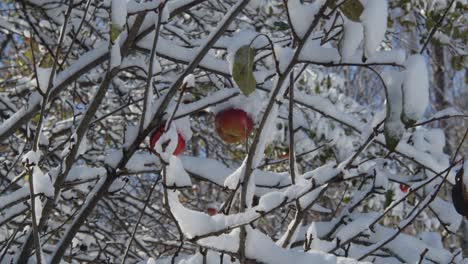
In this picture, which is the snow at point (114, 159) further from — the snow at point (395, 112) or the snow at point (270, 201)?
the snow at point (395, 112)

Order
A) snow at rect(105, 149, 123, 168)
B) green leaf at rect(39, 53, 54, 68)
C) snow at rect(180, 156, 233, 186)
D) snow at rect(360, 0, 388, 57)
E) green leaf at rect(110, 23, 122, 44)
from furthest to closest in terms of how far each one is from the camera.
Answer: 1. green leaf at rect(39, 53, 54, 68)
2. snow at rect(180, 156, 233, 186)
3. snow at rect(105, 149, 123, 168)
4. green leaf at rect(110, 23, 122, 44)
5. snow at rect(360, 0, 388, 57)

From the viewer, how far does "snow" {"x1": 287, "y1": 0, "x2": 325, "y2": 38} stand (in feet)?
2.70

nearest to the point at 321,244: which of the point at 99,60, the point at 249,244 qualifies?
the point at 249,244

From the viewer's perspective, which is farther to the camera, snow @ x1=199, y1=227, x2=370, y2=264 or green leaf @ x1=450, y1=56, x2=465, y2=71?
green leaf @ x1=450, y1=56, x2=465, y2=71

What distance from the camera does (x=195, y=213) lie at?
841 mm

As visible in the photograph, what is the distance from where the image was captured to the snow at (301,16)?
2.70ft

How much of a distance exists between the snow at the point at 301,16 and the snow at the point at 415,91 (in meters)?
0.16

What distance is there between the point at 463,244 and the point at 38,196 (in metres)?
1.51

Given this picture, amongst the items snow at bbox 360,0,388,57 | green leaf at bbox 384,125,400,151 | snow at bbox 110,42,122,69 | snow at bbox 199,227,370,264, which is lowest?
snow at bbox 199,227,370,264

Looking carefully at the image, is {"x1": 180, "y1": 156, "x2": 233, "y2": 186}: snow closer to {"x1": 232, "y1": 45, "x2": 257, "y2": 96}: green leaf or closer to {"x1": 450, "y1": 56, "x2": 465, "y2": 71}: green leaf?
{"x1": 232, "y1": 45, "x2": 257, "y2": 96}: green leaf

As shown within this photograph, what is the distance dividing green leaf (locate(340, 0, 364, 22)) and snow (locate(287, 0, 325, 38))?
4 centimetres

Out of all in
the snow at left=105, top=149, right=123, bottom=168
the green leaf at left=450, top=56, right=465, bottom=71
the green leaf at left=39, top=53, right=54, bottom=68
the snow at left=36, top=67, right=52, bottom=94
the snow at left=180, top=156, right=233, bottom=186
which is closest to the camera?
the snow at left=36, top=67, right=52, bottom=94

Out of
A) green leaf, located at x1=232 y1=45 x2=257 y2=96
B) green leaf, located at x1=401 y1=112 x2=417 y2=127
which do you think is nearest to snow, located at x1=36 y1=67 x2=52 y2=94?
green leaf, located at x1=232 y1=45 x2=257 y2=96

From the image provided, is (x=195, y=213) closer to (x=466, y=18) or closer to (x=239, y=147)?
(x=466, y=18)
